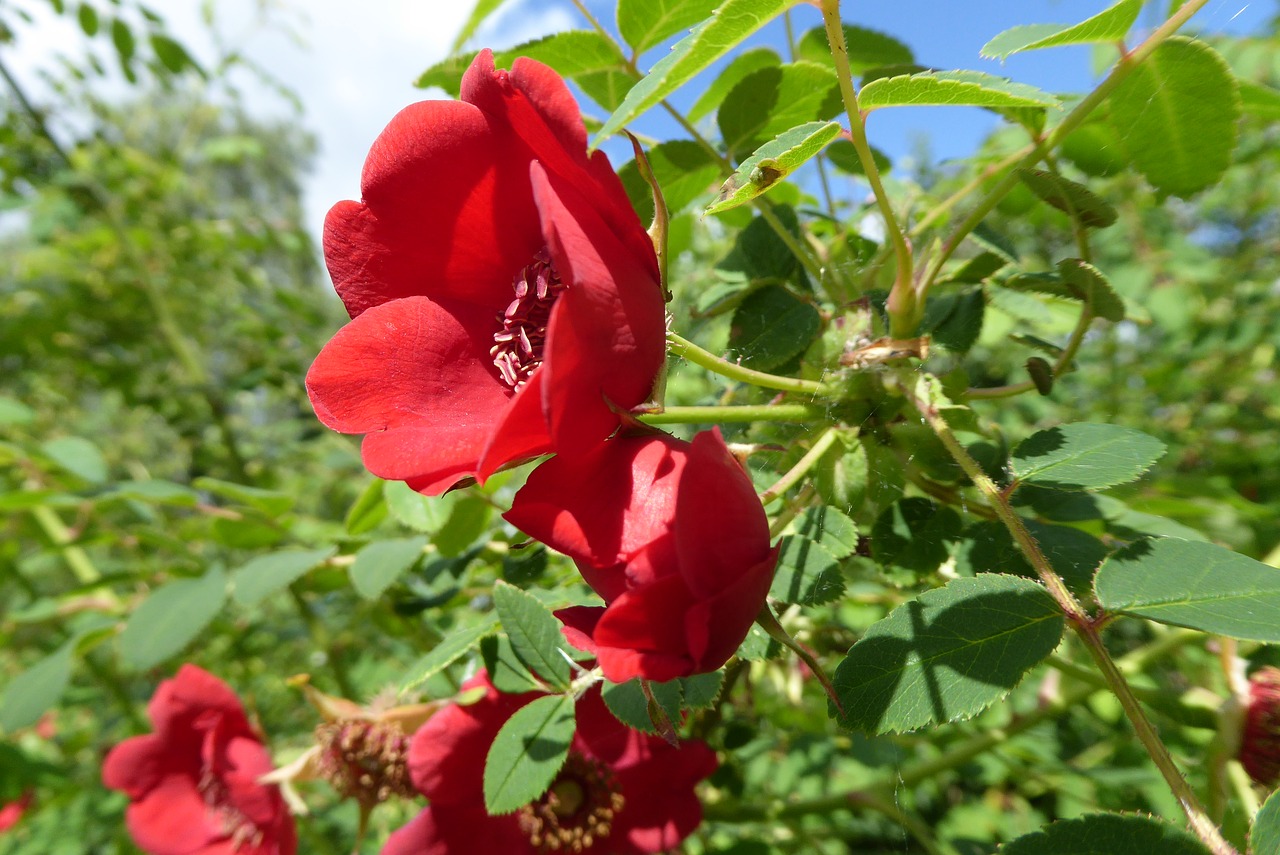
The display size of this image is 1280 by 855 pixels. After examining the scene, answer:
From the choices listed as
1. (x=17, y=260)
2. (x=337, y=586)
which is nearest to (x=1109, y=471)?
(x=337, y=586)

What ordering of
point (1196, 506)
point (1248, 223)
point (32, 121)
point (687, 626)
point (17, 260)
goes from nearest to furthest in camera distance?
point (687, 626), point (1196, 506), point (32, 121), point (1248, 223), point (17, 260)

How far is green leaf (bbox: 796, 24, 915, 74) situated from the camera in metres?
0.86

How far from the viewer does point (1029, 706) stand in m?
1.66

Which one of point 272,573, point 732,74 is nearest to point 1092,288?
point 732,74

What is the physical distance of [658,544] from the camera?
454 millimetres

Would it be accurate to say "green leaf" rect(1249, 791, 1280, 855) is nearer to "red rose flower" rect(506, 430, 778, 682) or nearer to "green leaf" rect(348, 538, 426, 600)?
"red rose flower" rect(506, 430, 778, 682)

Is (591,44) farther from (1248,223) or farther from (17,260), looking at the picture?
(17,260)

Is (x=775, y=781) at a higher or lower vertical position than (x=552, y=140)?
lower

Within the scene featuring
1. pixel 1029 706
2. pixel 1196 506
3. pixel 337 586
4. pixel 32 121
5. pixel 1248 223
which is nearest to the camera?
pixel 1196 506

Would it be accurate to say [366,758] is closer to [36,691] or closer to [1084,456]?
[36,691]

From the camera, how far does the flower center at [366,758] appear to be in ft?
3.57

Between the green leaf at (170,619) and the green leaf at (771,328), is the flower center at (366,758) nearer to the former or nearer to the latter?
the green leaf at (170,619)

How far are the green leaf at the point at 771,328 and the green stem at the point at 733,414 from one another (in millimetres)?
69

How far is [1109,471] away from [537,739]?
0.54 metres
